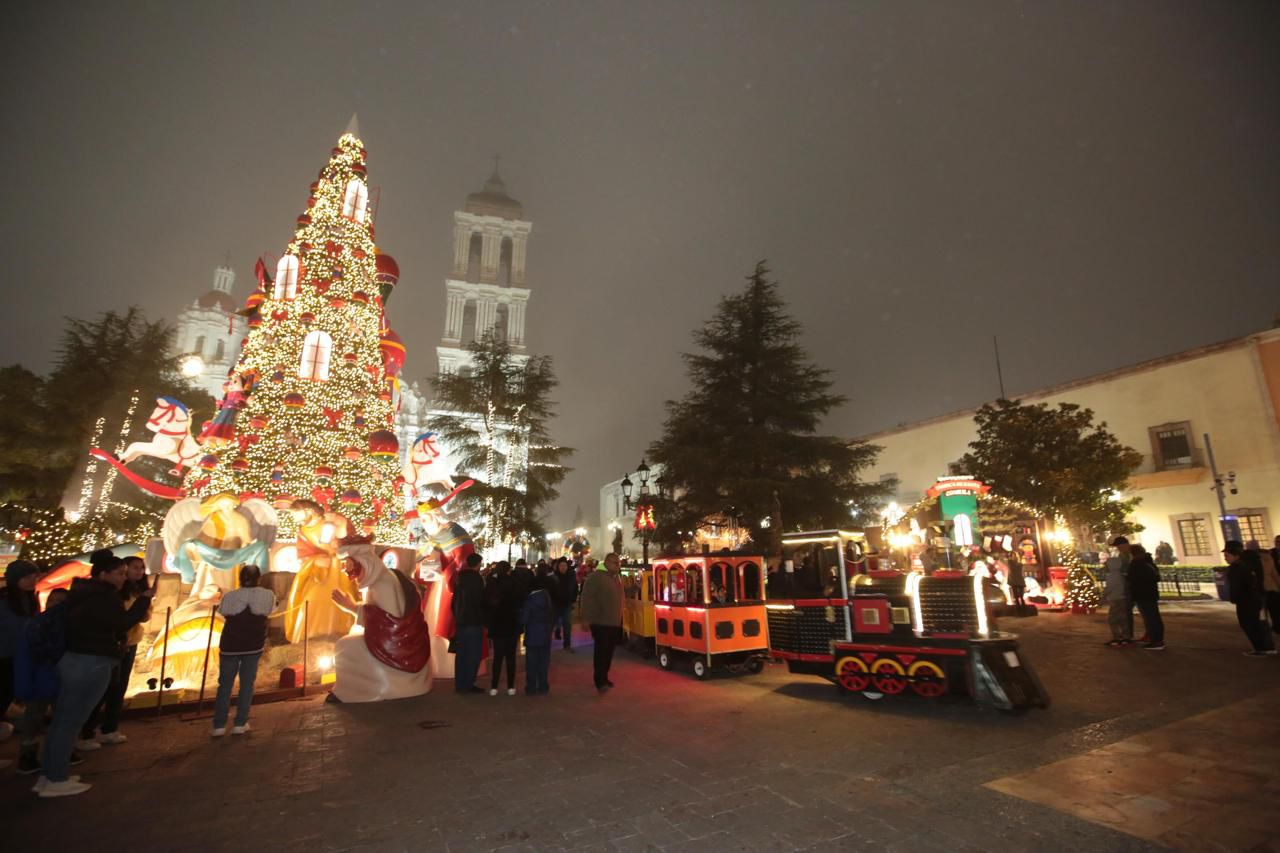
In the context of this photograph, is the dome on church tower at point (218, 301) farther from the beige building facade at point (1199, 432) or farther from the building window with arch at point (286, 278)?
the beige building facade at point (1199, 432)

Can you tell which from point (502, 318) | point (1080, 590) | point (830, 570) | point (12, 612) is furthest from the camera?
point (502, 318)

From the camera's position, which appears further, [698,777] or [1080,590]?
[1080,590]

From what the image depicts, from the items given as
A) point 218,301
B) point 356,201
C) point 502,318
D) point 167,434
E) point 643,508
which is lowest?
point 643,508

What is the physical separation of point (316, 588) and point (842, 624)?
813 centimetres

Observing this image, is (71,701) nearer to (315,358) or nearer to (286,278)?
(315,358)

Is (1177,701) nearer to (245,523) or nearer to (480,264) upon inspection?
(245,523)

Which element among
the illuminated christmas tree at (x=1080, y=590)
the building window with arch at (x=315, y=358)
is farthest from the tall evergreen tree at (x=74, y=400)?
the illuminated christmas tree at (x=1080, y=590)

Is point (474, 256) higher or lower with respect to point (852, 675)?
higher

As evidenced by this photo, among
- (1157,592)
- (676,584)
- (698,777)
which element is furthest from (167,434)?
(1157,592)

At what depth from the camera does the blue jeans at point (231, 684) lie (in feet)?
19.5

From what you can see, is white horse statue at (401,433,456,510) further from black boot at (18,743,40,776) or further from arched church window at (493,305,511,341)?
arched church window at (493,305,511,341)

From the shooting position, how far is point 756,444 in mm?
16797

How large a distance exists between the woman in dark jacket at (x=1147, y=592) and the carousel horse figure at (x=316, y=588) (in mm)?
13446

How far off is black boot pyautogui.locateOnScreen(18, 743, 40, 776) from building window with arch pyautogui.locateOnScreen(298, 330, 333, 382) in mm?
9171
